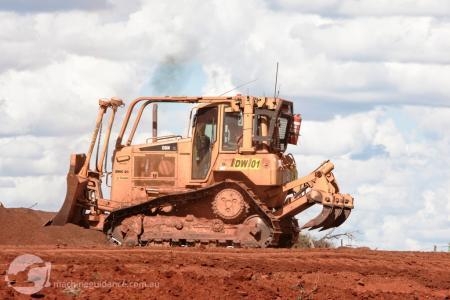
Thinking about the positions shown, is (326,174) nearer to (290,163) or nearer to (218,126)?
(290,163)

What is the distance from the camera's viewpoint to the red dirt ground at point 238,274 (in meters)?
15.3

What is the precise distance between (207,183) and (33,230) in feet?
17.0

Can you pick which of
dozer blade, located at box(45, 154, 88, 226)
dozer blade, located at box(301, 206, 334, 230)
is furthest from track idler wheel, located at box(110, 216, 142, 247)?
dozer blade, located at box(301, 206, 334, 230)

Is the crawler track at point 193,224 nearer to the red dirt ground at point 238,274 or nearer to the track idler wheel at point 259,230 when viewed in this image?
the track idler wheel at point 259,230

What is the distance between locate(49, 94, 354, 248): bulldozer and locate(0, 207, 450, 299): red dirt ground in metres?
2.31

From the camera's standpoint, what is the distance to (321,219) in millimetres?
25219

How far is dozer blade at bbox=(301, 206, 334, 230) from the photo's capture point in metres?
25.1

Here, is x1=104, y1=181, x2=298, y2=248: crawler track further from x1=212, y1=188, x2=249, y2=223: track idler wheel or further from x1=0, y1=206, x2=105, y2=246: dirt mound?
x1=0, y1=206, x2=105, y2=246: dirt mound

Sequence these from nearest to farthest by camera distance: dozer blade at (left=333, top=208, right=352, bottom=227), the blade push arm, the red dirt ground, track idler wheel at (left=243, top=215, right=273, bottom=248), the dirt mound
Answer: the red dirt ground → track idler wheel at (left=243, top=215, right=273, bottom=248) → the blade push arm → dozer blade at (left=333, top=208, right=352, bottom=227) → the dirt mound

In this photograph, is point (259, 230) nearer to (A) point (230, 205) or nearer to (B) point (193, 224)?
(A) point (230, 205)

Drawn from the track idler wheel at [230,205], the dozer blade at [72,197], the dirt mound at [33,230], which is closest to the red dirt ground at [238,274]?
the track idler wheel at [230,205]

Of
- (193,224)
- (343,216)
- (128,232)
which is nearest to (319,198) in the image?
(343,216)

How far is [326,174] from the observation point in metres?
25.5

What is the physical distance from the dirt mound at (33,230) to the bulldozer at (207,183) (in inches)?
52.2
